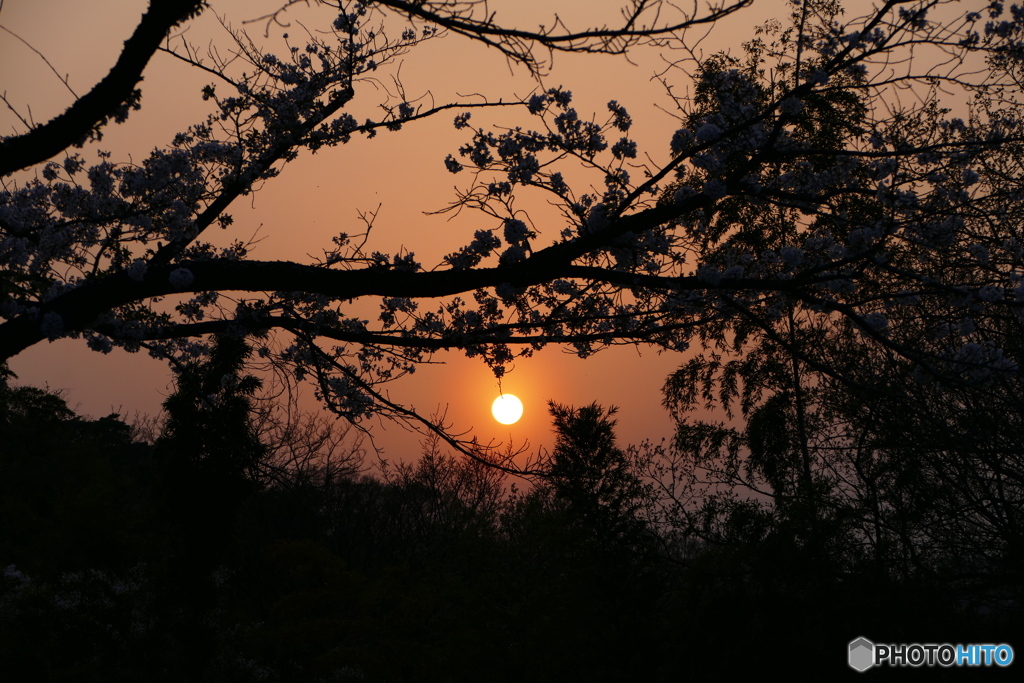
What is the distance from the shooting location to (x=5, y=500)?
22656 mm

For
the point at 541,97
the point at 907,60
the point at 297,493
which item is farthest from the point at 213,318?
the point at 907,60

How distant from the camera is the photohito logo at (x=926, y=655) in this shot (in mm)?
10297

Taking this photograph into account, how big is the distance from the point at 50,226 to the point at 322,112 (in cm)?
296

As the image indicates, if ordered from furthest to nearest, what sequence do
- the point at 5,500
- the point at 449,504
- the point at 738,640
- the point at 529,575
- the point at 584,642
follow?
the point at 449,504 < the point at 5,500 < the point at 529,575 < the point at 584,642 < the point at 738,640

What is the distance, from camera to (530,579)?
647 inches

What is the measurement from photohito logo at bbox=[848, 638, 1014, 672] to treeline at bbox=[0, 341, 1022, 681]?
0.55 ft

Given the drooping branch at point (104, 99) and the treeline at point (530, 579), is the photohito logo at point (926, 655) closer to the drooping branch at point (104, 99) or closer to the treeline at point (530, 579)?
the treeline at point (530, 579)

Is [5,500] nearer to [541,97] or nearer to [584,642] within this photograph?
[584,642]

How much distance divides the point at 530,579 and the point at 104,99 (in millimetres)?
14060

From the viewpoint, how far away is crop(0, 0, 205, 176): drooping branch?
454 cm

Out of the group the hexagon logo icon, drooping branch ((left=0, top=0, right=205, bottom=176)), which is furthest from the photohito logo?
drooping branch ((left=0, top=0, right=205, bottom=176))

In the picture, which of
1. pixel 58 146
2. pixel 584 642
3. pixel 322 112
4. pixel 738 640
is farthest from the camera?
pixel 584 642

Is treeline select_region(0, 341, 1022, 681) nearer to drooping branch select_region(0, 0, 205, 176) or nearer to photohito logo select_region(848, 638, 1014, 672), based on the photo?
photohito logo select_region(848, 638, 1014, 672)

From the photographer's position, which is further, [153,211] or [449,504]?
[449,504]
